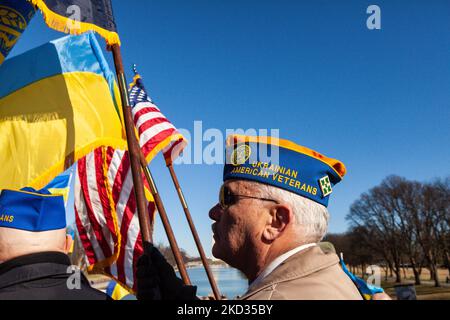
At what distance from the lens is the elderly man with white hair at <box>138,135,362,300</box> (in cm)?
171

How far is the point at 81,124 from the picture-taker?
5.21m

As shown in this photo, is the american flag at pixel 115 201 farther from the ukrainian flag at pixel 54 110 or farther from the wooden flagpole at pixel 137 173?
the wooden flagpole at pixel 137 173

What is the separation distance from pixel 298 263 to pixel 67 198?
6.60m

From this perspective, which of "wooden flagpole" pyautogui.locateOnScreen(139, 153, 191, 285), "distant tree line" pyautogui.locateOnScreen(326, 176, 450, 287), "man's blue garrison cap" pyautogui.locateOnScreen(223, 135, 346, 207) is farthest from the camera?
"distant tree line" pyautogui.locateOnScreen(326, 176, 450, 287)

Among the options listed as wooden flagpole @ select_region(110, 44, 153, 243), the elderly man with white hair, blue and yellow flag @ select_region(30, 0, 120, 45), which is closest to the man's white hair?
the elderly man with white hair

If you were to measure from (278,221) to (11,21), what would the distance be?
16.1 feet

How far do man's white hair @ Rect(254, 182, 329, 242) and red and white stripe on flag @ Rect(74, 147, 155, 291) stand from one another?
14.0 ft

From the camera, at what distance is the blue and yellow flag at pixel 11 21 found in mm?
4961

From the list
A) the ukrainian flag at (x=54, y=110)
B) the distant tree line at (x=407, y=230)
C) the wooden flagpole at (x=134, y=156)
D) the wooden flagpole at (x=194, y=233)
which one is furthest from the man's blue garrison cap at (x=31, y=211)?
the distant tree line at (x=407, y=230)

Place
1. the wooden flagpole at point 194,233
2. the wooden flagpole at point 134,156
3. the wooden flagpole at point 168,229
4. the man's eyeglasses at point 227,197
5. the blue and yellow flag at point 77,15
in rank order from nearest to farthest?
the man's eyeglasses at point 227,197 → the wooden flagpole at point 134,156 → the wooden flagpole at point 168,229 → the blue and yellow flag at point 77,15 → the wooden flagpole at point 194,233

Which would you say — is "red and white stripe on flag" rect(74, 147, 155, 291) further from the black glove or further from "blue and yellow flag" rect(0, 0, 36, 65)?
the black glove

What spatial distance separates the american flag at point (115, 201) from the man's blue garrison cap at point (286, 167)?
4055mm

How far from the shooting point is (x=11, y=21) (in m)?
5.02

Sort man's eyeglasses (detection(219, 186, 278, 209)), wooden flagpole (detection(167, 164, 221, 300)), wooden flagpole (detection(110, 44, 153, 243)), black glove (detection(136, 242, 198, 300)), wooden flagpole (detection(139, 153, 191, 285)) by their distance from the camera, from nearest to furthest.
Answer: man's eyeglasses (detection(219, 186, 278, 209)) → black glove (detection(136, 242, 198, 300)) → wooden flagpole (detection(110, 44, 153, 243)) → wooden flagpole (detection(139, 153, 191, 285)) → wooden flagpole (detection(167, 164, 221, 300))
